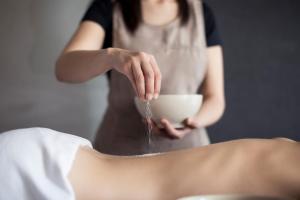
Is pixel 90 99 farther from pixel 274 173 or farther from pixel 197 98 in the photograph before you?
pixel 274 173

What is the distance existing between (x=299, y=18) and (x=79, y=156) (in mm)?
1299

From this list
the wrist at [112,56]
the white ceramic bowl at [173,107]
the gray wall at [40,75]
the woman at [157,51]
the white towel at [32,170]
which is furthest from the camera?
the gray wall at [40,75]

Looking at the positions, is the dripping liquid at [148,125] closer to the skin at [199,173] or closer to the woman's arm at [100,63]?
the woman's arm at [100,63]

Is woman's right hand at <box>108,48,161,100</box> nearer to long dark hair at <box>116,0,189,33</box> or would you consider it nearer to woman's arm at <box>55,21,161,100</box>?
woman's arm at <box>55,21,161,100</box>

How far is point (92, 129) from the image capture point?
1604 mm

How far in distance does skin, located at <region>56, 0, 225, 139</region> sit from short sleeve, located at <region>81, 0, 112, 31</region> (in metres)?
0.01

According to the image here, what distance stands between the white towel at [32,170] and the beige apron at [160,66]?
1.48 feet

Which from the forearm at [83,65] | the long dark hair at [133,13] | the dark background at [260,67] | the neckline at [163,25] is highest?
the long dark hair at [133,13]

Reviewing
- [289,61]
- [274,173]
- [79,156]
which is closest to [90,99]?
[289,61]

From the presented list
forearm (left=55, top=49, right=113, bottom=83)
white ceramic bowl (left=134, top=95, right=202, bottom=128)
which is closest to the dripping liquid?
white ceramic bowl (left=134, top=95, right=202, bottom=128)

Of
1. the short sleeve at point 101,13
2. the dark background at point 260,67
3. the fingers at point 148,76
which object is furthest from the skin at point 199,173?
the dark background at point 260,67

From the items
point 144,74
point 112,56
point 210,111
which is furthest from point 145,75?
point 210,111

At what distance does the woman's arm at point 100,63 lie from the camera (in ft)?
1.87

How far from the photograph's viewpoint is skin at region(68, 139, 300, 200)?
52 cm
